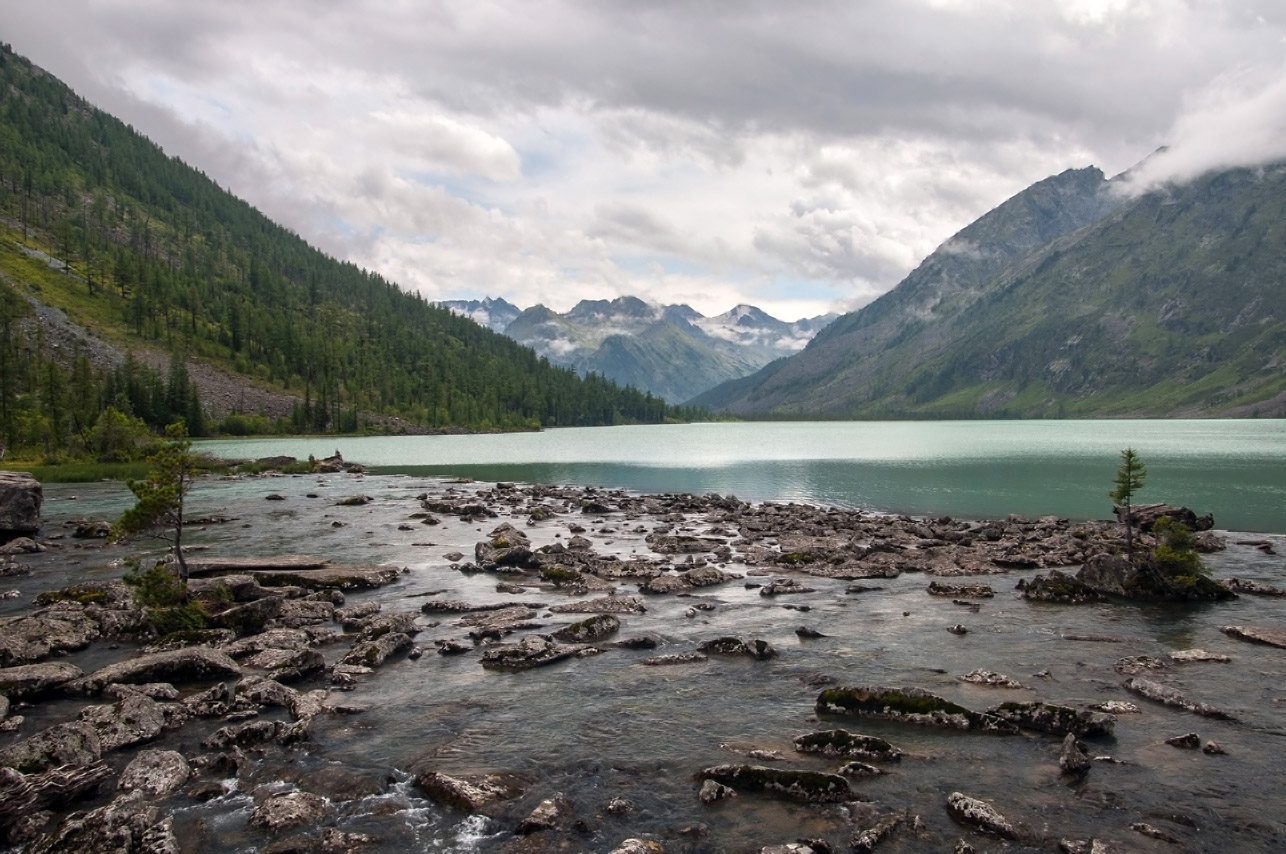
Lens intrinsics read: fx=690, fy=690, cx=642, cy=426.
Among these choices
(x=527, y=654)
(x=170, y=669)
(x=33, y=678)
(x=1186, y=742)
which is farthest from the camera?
(x=527, y=654)

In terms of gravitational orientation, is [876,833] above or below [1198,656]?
below

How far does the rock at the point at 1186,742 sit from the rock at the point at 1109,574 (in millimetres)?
18866

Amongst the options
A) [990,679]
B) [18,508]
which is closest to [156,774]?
[990,679]

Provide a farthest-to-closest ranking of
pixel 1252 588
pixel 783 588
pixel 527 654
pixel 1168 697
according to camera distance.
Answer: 1. pixel 783 588
2. pixel 1252 588
3. pixel 527 654
4. pixel 1168 697

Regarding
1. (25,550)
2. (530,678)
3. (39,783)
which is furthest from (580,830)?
(25,550)

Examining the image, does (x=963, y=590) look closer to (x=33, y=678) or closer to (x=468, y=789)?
(x=468, y=789)

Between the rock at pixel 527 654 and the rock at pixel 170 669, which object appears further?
the rock at pixel 527 654

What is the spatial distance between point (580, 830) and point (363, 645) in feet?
50.3

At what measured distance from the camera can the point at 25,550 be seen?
4703 centimetres

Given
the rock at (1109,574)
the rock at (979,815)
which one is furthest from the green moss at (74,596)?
the rock at (1109,574)

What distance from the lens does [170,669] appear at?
934 inches

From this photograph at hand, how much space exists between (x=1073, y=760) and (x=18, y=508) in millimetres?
67726

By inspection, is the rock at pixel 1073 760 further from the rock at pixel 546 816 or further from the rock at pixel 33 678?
the rock at pixel 33 678

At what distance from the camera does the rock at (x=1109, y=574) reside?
3559 centimetres
